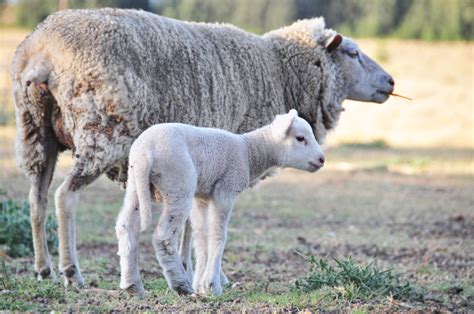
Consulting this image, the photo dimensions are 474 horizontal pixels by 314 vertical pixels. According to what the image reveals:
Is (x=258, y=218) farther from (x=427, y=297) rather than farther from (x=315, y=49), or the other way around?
(x=427, y=297)

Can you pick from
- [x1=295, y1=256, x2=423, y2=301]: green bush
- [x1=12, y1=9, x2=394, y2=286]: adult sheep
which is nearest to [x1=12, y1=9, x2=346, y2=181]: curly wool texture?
[x1=12, y1=9, x2=394, y2=286]: adult sheep

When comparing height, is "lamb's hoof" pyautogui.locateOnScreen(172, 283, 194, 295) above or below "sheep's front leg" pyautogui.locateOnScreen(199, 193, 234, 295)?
below

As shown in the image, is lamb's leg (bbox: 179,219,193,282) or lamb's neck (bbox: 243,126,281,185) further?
lamb's leg (bbox: 179,219,193,282)

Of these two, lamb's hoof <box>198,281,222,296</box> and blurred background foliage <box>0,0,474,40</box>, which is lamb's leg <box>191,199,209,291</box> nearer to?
lamb's hoof <box>198,281,222,296</box>

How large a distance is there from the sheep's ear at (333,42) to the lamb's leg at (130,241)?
378 cm

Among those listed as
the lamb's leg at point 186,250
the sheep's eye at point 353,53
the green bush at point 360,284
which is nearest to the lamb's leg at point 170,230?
the green bush at point 360,284

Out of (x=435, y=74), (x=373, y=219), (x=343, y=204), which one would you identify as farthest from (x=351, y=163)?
(x=435, y=74)

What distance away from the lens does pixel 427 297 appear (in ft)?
21.4

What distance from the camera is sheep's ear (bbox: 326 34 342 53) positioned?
902 cm

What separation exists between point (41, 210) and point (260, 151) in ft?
6.26

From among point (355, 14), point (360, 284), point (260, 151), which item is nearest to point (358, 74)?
point (260, 151)

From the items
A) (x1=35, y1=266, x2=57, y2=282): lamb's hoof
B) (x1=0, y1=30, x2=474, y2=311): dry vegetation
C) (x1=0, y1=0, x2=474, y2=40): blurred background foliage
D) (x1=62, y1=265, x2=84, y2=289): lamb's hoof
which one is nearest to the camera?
(x1=0, y1=30, x2=474, y2=311): dry vegetation

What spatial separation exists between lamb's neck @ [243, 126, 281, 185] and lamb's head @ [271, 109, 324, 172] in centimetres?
5

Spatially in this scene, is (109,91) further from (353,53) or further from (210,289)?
(353,53)
